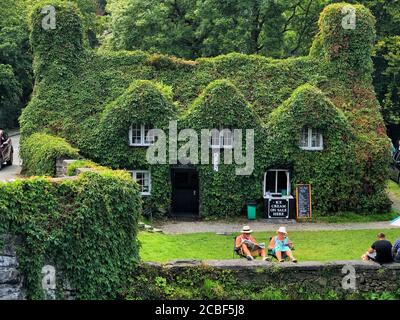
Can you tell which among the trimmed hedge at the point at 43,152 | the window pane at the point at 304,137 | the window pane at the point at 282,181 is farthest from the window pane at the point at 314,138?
the trimmed hedge at the point at 43,152

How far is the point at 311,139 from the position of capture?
34406 millimetres

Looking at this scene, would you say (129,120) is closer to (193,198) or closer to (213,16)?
(193,198)

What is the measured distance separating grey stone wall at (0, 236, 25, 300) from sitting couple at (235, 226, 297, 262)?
650 cm

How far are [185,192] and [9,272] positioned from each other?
17.1 m

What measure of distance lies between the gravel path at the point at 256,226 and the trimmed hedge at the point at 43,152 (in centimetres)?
505

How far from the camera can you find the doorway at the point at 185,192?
3494cm

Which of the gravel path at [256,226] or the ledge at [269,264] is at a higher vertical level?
the gravel path at [256,226]

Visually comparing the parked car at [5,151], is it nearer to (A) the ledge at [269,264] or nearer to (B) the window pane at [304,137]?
(B) the window pane at [304,137]

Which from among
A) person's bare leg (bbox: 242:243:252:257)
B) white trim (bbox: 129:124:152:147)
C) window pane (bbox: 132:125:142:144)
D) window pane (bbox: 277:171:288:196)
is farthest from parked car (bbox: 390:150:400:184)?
person's bare leg (bbox: 242:243:252:257)

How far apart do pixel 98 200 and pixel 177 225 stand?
41.9 feet

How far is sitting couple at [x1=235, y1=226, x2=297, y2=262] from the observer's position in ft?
71.2

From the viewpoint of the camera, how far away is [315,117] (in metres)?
33.8

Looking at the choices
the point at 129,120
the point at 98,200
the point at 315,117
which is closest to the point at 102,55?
the point at 129,120

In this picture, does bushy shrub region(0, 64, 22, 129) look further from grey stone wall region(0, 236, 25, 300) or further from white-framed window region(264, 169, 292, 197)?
grey stone wall region(0, 236, 25, 300)
